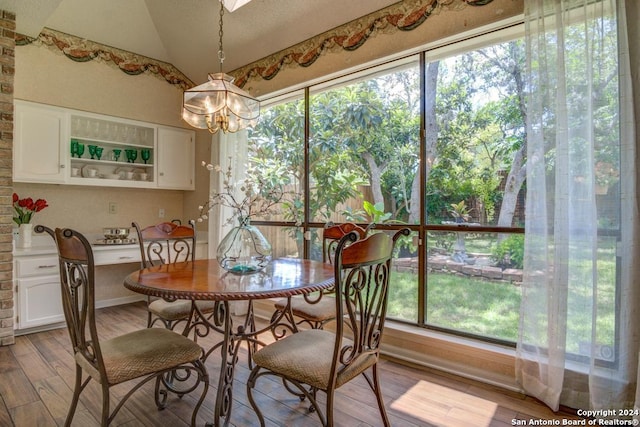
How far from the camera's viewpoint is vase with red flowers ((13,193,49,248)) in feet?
10.8

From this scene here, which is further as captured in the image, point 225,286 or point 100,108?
point 100,108

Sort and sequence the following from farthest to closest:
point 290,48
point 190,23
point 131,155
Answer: point 131,155
point 190,23
point 290,48

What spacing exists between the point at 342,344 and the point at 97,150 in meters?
3.72

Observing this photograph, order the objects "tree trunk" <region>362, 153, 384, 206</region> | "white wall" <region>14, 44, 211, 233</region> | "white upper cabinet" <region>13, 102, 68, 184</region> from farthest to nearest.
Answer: "white wall" <region>14, 44, 211, 233</region>
"white upper cabinet" <region>13, 102, 68, 184</region>
"tree trunk" <region>362, 153, 384, 206</region>

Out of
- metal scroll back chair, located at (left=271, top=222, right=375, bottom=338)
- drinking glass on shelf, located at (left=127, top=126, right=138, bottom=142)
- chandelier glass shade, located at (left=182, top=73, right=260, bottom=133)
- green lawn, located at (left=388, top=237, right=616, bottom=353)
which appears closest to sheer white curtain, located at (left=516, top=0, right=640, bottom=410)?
green lawn, located at (left=388, top=237, right=616, bottom=353)

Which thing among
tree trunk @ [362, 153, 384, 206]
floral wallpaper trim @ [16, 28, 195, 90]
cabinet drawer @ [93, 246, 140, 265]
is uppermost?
floral wallpaper trim @ [16, 28, 195, 90]

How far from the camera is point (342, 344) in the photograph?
1.55m

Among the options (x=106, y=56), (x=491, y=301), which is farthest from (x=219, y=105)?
(x=106, y=56)

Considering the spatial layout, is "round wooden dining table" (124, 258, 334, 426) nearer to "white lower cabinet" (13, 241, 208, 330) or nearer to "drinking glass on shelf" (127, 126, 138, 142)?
"white lower cabinet" (13, 241, 208, 330)

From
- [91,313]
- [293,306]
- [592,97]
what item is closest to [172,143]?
[293,306]

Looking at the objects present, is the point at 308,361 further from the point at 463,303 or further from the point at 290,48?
the point at 290,48

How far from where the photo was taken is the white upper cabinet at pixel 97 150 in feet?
11.0

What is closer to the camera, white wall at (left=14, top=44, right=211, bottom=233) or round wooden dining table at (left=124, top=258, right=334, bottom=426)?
round wooden dining table at (left=124, top=258, right=334, bottom=426)

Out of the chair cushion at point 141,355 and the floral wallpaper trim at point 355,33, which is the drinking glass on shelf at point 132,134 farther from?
the chair cushion at point 141,355
